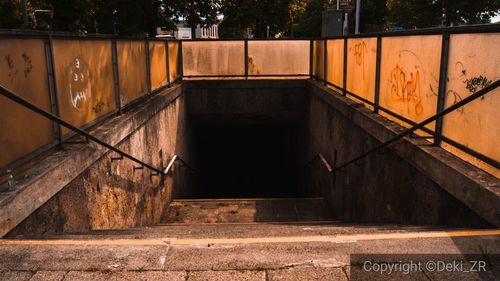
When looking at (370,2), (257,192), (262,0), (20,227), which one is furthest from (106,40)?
(370,2)

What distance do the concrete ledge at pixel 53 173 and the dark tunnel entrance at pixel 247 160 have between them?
10062 millimetres

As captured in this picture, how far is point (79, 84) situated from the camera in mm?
5742

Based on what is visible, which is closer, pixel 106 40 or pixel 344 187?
pixel 106 40

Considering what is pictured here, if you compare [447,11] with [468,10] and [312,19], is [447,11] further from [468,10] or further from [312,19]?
[312,19]

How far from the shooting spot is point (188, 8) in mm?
18391

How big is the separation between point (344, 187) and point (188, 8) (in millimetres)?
12168

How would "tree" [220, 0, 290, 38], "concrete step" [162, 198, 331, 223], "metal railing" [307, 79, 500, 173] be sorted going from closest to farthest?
"metal railing" [307, 79, 500, 173]
"concrete step" [162, 198, 331, 223]
"tree" [220, 0, 290, 38]

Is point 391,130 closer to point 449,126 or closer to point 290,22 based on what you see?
point 449,126

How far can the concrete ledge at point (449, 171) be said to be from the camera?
3.66 m

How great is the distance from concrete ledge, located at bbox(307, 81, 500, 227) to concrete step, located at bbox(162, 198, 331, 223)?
3.73 meters

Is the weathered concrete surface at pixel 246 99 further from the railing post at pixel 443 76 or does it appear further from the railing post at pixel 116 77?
the railing post at pixel 443 76

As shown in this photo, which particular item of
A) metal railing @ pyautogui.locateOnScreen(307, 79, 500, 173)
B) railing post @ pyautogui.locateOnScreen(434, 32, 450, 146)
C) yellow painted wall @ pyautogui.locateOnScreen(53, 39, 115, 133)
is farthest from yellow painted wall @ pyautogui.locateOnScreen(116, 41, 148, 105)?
railing post @ pyautogui.locateOnScreen(434, 32, 450, 146)

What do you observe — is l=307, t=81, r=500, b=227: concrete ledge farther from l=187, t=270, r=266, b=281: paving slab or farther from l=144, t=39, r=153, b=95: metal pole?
l=144, t=39, r=153, b=95: metal pole

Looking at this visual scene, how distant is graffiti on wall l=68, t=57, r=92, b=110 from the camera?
552 centimetres
